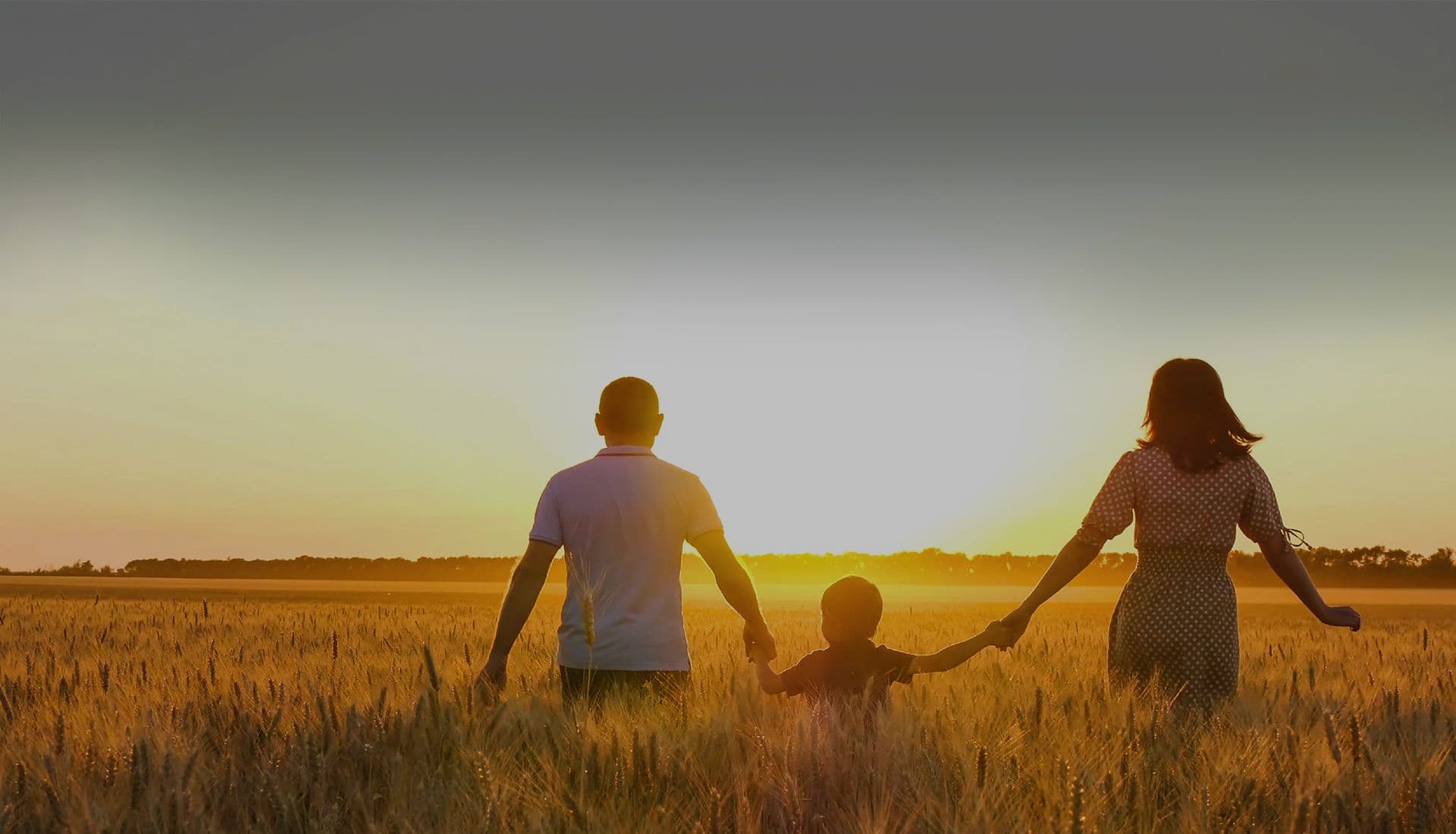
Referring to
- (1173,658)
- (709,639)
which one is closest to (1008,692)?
(1173,658)

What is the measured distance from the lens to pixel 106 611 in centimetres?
1537

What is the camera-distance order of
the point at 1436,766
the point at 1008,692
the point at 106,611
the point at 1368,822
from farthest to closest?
the point at 106,611 → the point at 1008,692 → the point at 1436,766 → the point at 1368,822

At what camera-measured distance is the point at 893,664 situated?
5.31 meters

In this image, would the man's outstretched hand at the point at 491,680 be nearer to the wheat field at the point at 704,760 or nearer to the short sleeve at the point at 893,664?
the wheat field at the point at 704,760

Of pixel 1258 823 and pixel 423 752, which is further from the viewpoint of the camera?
pixel 423 752

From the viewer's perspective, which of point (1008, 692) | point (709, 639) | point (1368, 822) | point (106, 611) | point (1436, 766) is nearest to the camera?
point (1368, 822)

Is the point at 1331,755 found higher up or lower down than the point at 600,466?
lower down

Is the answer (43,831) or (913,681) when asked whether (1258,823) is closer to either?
(913,681)

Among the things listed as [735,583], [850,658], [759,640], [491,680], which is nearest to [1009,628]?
[850,658]

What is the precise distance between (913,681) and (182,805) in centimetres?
389

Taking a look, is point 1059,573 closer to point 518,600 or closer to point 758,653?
point 758,653

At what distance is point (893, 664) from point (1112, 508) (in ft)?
5.29

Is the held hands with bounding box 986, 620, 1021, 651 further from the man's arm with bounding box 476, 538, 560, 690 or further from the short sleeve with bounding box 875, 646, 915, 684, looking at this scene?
the man's arm with bounding box 476, 538, 560, 690

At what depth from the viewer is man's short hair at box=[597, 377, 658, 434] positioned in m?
5.87
